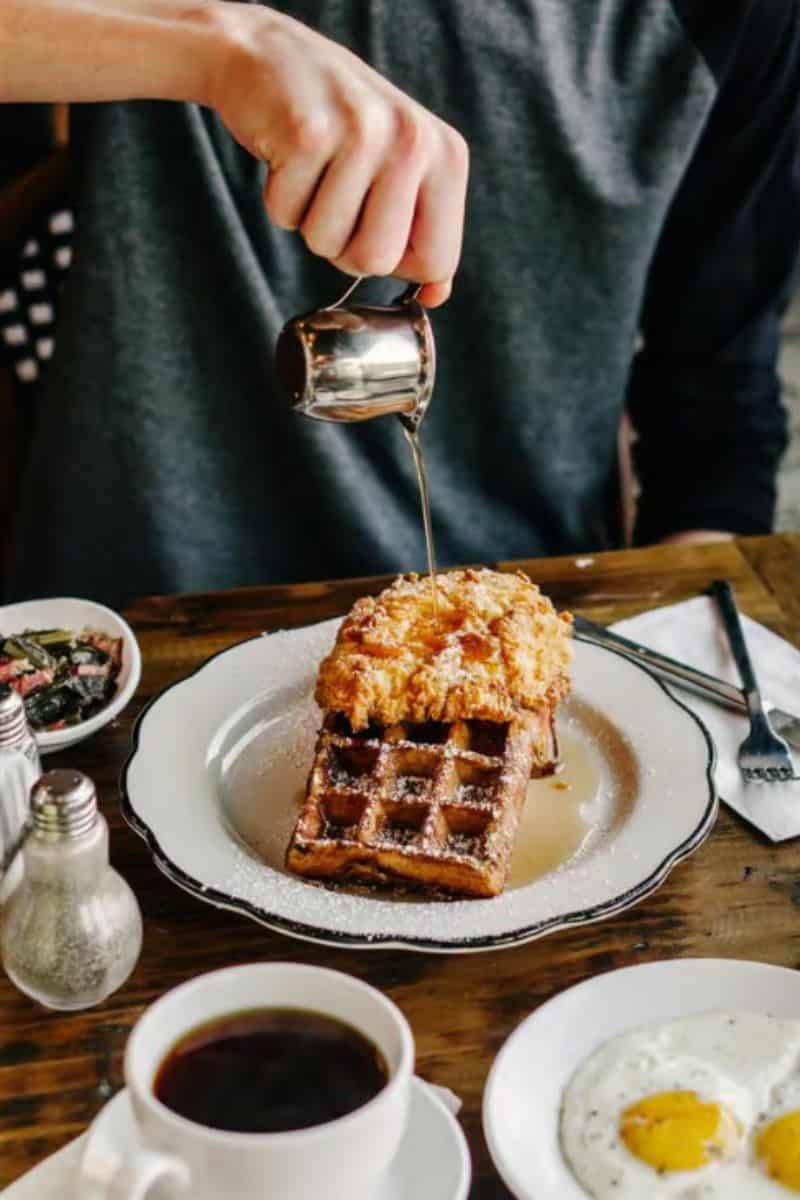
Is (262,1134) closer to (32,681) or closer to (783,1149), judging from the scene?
(783,1149)

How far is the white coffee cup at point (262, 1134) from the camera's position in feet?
2.25

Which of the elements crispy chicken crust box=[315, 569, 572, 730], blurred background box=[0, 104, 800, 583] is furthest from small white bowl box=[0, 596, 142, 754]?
blurred background box=[0, 104, 800, 583]

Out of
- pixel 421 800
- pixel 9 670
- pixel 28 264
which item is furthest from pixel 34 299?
pixel 421 800

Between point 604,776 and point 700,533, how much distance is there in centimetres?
92

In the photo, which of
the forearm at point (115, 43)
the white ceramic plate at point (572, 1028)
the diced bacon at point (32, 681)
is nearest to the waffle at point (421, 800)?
the white ceramic plate at point (572, 1028)

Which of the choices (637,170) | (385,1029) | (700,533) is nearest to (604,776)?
(385,1029)

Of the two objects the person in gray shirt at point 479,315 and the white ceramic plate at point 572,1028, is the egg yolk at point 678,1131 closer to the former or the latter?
the white ceramic plate at point 572,1028

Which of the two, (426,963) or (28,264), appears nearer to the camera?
(426,963)

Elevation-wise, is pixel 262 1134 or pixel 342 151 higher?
pixel 342 151

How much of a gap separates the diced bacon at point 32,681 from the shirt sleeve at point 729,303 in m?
1.18

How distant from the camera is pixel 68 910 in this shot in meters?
0.95

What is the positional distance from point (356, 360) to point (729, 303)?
1181 millimetres

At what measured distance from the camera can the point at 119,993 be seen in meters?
1.02

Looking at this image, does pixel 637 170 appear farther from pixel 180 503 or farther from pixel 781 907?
pixel 781 907
